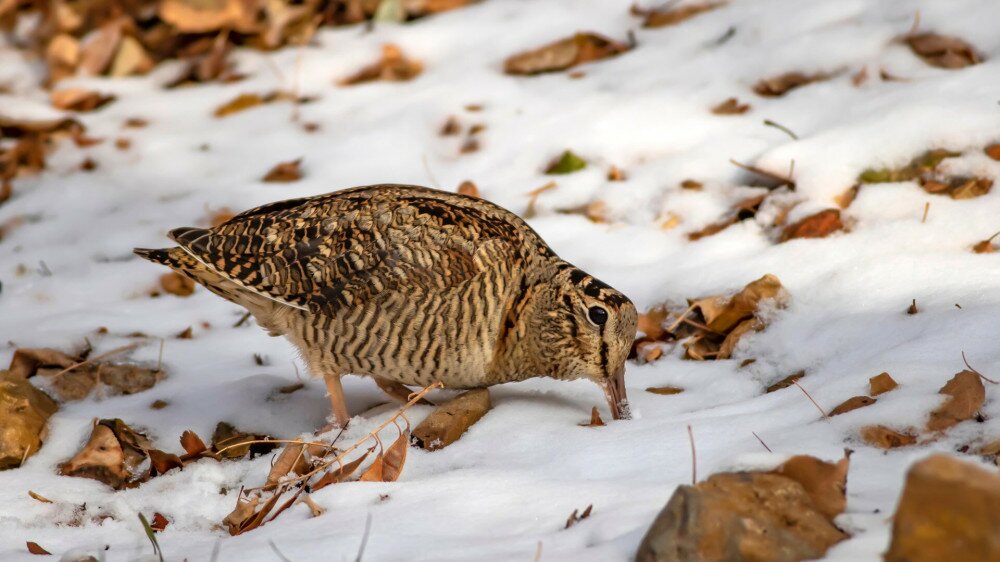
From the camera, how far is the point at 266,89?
7059 millimetres

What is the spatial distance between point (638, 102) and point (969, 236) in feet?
7.01

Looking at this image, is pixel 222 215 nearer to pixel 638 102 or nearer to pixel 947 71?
pixel 638 102

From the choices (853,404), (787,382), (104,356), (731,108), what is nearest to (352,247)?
(104,356)

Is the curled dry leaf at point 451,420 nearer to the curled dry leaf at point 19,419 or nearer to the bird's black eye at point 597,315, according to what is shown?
the bird's black eye at point 597,315

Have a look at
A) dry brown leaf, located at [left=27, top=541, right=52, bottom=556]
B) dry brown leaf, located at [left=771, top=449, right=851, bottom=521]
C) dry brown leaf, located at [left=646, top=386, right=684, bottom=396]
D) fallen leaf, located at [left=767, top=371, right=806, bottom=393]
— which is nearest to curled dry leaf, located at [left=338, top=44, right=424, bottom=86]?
dry brown leaf, located at [left=646, top=386, right=684, bottom=396]

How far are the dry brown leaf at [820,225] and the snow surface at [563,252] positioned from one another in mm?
67

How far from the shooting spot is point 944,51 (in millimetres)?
5551

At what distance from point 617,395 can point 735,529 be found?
163 centimetres

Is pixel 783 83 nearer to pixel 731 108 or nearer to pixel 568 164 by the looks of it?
pixel 731 108

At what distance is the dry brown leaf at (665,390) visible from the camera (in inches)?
164

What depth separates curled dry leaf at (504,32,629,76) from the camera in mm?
6660

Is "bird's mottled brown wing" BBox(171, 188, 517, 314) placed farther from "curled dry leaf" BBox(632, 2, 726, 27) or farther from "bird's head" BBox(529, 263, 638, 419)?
"curled dry leaf" BBox(632, 2, 726, 27)

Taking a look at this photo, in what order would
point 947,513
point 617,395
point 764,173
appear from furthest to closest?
point 764,173 → point 617,395 → point 947,513

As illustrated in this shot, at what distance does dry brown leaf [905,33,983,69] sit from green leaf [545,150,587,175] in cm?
182
